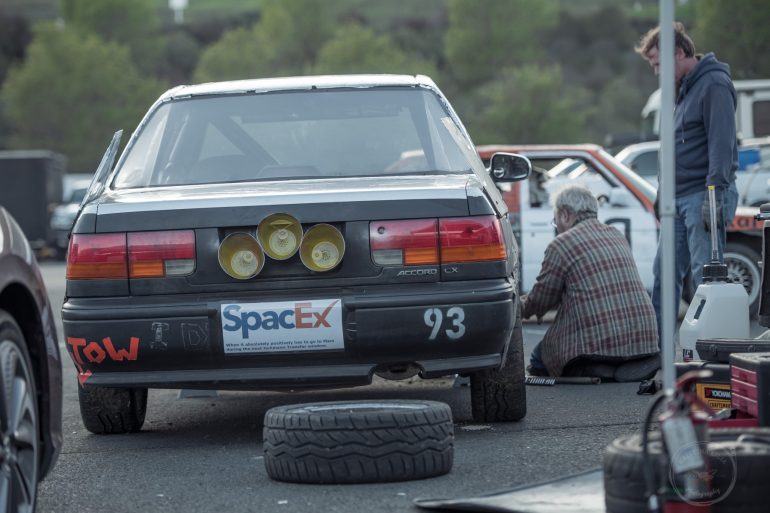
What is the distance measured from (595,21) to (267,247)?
11479cm

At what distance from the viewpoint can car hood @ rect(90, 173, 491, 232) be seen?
16.4 feet

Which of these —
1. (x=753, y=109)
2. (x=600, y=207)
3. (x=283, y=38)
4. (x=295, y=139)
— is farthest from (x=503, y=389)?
(x=283, y=38)

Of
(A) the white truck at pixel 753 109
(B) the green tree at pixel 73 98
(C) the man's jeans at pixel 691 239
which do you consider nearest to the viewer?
(C) the man's jeans at pixel 691 239

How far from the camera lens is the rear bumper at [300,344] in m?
4.95

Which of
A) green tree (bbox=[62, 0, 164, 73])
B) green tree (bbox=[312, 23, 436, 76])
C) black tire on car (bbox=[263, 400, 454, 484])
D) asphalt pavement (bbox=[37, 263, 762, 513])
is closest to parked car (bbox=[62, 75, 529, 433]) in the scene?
asphalt pavement (bbox=[37, 263, 762, 513])

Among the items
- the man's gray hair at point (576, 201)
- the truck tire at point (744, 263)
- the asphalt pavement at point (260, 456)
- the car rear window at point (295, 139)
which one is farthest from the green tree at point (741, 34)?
the car rear window at point (295, 139)

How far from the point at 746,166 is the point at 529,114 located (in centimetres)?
5785

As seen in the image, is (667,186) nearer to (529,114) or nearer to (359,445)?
(359,445)

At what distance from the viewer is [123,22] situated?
104m

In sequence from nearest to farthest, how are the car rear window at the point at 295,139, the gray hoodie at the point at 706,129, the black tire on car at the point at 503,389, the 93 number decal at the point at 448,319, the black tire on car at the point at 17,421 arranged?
1. the black tire on car at the point at 17,421
2. the 93 number decal at the point at 448,319
3. the black tire on car at the point at 503,389
4. the car rear window at the point at 295,139
5. the gray hoodie at the point at 706,129

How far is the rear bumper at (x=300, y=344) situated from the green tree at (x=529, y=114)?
69.5 m

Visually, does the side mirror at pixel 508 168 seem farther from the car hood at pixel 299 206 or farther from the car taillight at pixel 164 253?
the car taillight at pixel 164 253

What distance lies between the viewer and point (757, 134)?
992 inches

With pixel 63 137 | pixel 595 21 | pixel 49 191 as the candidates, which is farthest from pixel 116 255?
pixel 595 21
